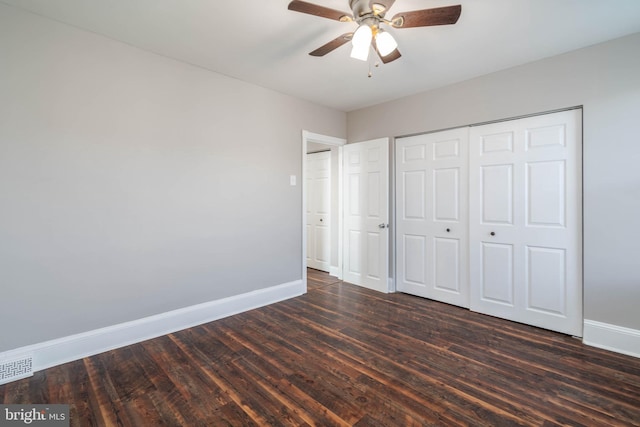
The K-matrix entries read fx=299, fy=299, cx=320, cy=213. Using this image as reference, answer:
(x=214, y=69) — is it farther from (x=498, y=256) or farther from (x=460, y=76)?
(x=498, y=256)

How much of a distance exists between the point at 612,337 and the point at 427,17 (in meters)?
3.00

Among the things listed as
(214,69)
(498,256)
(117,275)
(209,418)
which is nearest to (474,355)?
(498,256)

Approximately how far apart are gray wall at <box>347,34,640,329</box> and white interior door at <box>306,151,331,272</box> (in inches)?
117

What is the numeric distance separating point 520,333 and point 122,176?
3967mm

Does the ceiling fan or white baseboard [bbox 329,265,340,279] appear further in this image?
white baseboard [bbox 329,265,340,279]

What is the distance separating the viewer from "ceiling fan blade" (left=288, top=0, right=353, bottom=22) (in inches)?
68.2

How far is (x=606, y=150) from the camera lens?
259 cm

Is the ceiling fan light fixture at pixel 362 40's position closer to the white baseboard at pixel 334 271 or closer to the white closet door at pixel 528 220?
the white closet door at pixel 528 220

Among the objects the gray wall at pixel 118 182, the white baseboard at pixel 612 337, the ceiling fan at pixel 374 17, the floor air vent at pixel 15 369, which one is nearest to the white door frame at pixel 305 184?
the gray wall at pixel 118 182

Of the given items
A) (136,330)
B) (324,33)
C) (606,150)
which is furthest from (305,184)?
(606,150)

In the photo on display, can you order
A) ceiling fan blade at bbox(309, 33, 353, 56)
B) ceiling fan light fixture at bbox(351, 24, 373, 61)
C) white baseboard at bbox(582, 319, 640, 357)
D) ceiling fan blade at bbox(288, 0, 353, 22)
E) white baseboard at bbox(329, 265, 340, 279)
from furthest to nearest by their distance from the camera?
1. white baseboard at bbox(329, 265, 340, 279)
2. white baseboard at bbox(582, 319, 640, 357)
3. ceiling fan blade at bbox(309, 33, 353, 56)
4. ceiling fan light fixture at bbox(351, 24, 373, 61)
5. ceiling fan blade at bbox(288, 0, 353, 22)

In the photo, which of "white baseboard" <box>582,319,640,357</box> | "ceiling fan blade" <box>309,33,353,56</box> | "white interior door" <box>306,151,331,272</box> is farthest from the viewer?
"white interior door" <box>306,151,331,272</box>

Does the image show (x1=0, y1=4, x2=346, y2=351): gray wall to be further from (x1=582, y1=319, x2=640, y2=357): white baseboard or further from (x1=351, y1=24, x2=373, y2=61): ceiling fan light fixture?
(x1=582, y1=319, x2=640, y2=357): white baseboard

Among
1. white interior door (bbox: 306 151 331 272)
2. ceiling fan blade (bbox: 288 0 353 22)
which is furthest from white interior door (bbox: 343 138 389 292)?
ceiling fan blade (bbox: 288 0 353 22)
